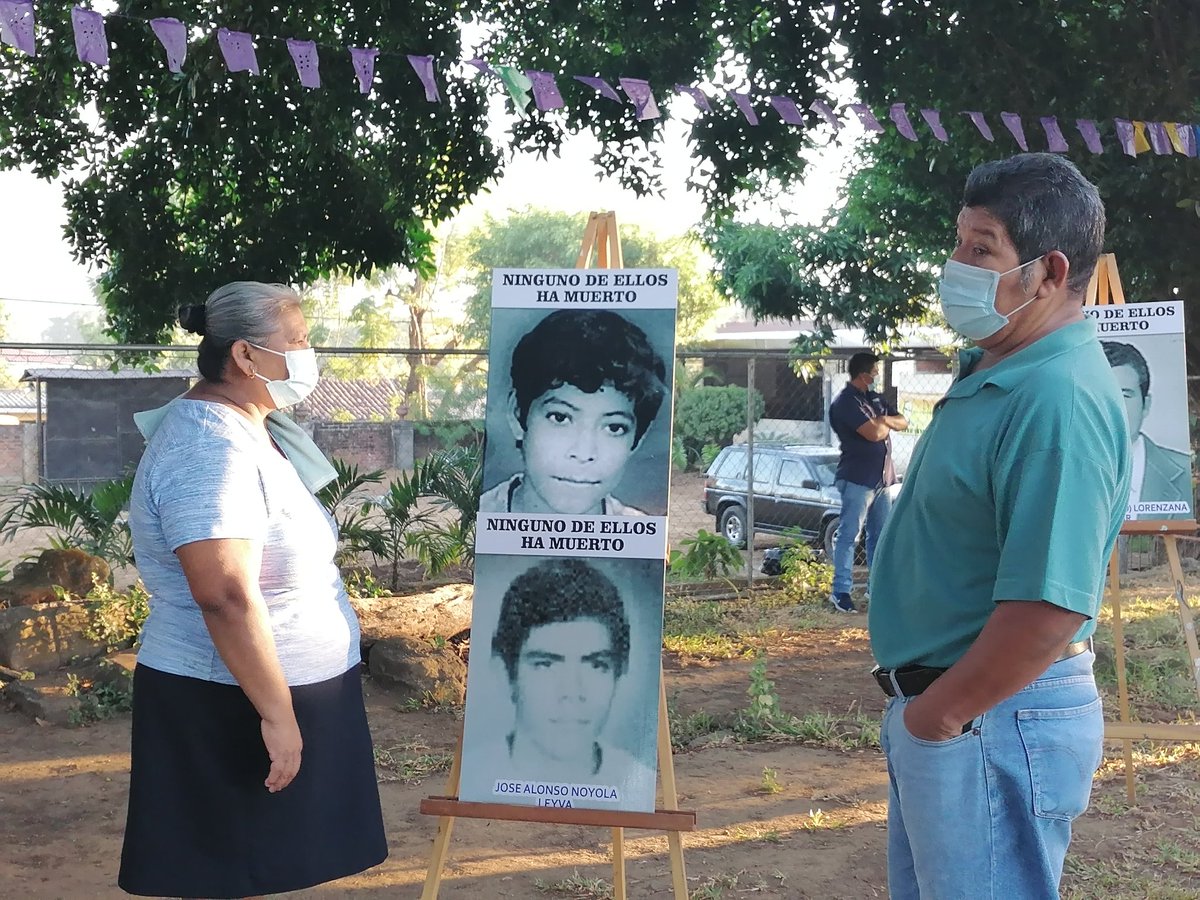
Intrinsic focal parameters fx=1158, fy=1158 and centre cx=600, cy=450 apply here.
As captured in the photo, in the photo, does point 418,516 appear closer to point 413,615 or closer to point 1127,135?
point 413,615

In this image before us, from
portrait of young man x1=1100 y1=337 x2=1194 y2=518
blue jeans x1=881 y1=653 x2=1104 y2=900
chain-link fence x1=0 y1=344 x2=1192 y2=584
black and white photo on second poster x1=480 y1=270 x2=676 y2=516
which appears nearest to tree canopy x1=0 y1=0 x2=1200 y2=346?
chain-link fence x1=0 y1=344 x2=1192 y2=584

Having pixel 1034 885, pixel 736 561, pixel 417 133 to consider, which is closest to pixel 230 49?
pixel 417 133

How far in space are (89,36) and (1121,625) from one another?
16.8 ft

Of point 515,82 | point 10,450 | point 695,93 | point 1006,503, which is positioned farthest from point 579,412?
point 10,450

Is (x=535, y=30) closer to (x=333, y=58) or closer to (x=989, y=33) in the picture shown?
(x=333, y=58)

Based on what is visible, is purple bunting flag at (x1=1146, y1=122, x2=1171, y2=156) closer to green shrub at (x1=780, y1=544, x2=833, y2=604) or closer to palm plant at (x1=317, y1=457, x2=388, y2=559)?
green shrub at (x1=780, y1=544, x2=833, y2=604)

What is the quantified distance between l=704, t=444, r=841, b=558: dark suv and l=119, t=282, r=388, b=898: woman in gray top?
9474mm

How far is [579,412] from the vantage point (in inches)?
123

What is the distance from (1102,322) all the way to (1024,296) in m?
3.14

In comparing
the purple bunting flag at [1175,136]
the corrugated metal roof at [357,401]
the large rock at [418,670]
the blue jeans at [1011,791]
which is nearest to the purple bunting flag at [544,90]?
the large rock at [418,670]

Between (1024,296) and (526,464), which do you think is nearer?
(1024,296)

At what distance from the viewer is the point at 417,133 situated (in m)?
7.91

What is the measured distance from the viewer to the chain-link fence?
37.2 ft

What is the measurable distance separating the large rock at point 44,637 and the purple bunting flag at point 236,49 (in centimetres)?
328
